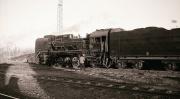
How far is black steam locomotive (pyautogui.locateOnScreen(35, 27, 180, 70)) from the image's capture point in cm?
1630

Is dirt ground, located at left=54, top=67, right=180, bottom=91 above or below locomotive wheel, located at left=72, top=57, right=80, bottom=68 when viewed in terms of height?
below

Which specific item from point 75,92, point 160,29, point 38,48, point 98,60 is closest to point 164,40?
point 160,29

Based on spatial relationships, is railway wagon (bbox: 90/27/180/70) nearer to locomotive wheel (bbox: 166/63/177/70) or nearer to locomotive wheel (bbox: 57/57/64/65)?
locomotive wheel (bbox: 166/63/177/70)

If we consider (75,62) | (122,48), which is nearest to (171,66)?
(122,48)

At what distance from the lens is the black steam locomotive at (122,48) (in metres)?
16.3

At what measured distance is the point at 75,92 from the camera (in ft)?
31.4

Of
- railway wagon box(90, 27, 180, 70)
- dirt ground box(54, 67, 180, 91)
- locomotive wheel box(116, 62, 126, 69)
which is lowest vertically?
dirt ground box(54, 67, 180, 91)

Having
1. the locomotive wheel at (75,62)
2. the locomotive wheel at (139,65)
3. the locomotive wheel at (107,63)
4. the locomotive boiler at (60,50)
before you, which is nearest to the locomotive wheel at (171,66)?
the locomotive wheel at (139,65)

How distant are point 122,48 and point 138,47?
5.51 ft

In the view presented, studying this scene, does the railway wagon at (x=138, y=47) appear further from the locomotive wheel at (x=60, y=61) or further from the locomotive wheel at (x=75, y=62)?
the locomotive wheel at (x=60, y=61)

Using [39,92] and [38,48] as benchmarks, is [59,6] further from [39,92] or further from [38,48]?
[39,92]

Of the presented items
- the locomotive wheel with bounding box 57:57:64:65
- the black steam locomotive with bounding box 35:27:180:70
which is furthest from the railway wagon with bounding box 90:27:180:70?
the locomotive wheel with bounding box 57:57:64:65

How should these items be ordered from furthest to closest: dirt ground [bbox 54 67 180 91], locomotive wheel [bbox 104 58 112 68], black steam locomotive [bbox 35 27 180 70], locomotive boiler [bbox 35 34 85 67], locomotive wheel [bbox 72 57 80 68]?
locomotive boiler [bbox 35 34 85 67] < locomotive wheel [bbox 72 57 80 68] < locomotive wheel [bbox 104 58 112 68] < black steam locomotive [bbox 35 27 180 70] < dirt ground [bbox 54 67 180 91]

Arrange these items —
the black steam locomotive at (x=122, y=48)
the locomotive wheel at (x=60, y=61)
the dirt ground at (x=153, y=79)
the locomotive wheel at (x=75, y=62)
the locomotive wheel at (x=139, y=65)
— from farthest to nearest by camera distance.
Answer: the locomotive wheel at (x=60, y=61), the locomotive wheel at (x=75, y=62), the locomotive wheel at (x=139, y=65), the black steam locomotive at (x=122, y=48), the dirt ground at (x=153, y=79)
